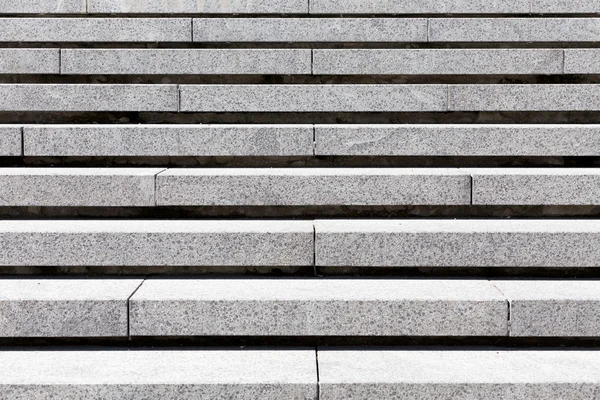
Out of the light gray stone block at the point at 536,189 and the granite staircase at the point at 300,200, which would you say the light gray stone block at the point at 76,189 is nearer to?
the granite staircase at the point at 300,200

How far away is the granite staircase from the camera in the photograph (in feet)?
8.75

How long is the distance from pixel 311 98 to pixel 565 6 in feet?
8.18

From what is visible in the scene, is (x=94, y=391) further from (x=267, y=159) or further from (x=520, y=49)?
(x=520, y=49)

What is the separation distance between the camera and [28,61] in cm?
435

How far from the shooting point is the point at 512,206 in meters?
3.38

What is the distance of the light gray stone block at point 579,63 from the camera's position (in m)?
4.31

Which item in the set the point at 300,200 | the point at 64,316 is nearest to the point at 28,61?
the point at 64,316

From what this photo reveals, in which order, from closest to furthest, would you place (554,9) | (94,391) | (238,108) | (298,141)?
(94,391), (298,141), (238,108), (554,9)

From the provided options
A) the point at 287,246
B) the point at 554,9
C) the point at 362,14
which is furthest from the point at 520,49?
the point at 287,246

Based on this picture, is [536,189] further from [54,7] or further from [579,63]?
[54,7]

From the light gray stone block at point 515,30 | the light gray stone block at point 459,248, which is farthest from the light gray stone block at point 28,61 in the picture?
the light gray stone block at point 515,30

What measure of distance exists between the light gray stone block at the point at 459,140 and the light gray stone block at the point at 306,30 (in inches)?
46.5

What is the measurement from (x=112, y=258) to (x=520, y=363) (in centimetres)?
227

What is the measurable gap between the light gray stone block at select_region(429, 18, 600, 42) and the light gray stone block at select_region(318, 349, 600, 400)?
2817 millimetres
